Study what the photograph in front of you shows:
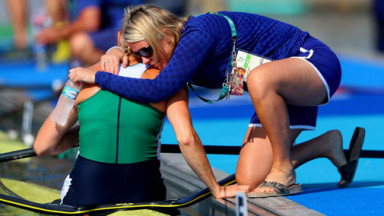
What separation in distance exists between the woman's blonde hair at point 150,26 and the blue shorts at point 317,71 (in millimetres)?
730

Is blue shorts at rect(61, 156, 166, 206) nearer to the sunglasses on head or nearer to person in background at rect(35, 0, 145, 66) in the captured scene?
the sunglasses on head

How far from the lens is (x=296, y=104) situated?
388 centimetres

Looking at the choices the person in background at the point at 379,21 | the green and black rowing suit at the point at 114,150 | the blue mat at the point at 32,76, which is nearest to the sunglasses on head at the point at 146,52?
the green and black rowing suit at the point at 114,150

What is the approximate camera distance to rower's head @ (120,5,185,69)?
3.50 metres

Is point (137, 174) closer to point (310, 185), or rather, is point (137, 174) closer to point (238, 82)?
point (238, 82)

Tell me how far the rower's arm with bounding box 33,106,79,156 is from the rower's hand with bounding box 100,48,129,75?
27cm

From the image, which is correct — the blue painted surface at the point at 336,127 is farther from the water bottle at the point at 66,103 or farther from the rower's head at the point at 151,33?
the water bottle at the point at 66,103

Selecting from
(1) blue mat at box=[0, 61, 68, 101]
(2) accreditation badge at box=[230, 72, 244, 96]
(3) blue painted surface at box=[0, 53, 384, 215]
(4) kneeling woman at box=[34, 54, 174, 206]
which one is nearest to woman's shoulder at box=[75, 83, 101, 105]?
(4) kneeling woman at box=[34, 54, 174, 206]

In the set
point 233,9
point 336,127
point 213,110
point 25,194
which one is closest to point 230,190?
point 25,194

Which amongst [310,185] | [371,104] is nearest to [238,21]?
[310,185]

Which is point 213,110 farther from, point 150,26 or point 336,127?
point 150,26

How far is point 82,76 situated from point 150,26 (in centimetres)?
41

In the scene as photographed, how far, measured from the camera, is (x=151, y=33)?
11.5 feet

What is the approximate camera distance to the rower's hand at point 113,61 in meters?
3.60
